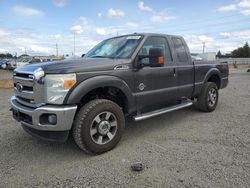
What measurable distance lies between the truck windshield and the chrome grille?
1531mm

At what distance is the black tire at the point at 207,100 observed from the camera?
605 centimetres

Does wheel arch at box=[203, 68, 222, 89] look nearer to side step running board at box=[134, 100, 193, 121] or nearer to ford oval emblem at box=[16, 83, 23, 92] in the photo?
side step running board at box=[134, 100, 193, 121]

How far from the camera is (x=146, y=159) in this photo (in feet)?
11.6

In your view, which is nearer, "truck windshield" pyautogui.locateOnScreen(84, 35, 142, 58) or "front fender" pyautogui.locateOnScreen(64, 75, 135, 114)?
"front fender" pyautogui.locateOnScreen(64, 75, 135, 114)

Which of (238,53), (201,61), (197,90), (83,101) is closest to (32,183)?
(83,101)

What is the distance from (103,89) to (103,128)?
692mm

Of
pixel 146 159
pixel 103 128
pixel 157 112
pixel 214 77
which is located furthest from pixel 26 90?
pixel 214 77

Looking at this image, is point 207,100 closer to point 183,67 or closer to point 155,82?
point 183,67

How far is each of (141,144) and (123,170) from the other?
3.21 feet

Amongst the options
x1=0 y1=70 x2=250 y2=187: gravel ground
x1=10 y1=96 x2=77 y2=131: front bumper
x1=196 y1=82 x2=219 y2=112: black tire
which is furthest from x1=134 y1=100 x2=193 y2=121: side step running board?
x1=10 y1=96 x2=77 y2=131: front bumper

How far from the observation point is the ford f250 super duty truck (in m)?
3.40

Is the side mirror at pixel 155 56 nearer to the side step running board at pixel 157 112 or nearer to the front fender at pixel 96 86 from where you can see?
the front fender at pixel 96 86

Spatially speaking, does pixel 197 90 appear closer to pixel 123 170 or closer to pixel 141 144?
pixel 141 144

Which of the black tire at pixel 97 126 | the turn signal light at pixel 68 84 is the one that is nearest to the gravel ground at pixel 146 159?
the black tire at pixel 97 126
